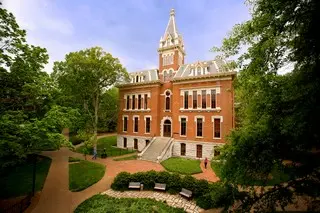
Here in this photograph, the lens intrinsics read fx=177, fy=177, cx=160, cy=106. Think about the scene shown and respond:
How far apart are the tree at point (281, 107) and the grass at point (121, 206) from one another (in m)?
5.82

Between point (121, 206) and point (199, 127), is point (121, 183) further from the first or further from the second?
point (199, 127)

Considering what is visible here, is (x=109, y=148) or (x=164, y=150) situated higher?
(x=164, y=150)

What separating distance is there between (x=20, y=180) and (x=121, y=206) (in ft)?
37.5

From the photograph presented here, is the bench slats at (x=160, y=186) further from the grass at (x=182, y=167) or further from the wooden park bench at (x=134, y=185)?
the grass at (x=182, y=167)

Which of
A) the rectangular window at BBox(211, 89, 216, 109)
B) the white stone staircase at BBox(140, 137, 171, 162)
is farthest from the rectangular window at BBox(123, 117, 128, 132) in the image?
the rectangular window at BBox(211, 89, 216, 109)

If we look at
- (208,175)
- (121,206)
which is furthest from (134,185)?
(208,175)

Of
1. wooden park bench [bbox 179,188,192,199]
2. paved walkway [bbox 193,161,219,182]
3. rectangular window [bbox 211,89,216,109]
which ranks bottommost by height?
paved walkway [bbox 193,161,219,182]

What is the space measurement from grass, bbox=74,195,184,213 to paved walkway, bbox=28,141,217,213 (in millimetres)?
1018

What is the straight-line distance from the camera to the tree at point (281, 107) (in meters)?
4.79

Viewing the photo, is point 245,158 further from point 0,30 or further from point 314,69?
point 0,30

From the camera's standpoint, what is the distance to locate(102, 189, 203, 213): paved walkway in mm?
11075

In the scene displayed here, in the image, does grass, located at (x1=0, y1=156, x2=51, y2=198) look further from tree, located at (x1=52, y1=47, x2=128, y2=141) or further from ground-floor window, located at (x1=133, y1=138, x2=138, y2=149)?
ground-floor window, located at (x1=133, y1=138, x2=138, y2=149)

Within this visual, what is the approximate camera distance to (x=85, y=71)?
2300 cm

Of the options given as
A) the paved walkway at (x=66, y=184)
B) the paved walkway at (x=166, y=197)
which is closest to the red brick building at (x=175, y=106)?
the paved walkway at (x=66, y=184)
